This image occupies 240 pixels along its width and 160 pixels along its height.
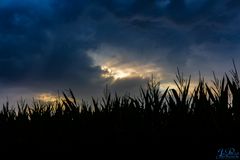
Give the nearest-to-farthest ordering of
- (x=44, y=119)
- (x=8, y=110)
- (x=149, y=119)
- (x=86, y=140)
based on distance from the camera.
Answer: (x=149, y=119) → (x=86, y=140) → (x=44, y=119) → (x=8, y=110)

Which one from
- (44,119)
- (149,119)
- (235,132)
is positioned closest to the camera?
(235,132)

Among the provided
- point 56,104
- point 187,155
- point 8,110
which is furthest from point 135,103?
Answer: point 8,110

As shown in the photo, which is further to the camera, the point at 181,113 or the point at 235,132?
the point at 181,113

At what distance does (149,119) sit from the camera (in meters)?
6.72

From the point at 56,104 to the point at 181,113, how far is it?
428 centimetres

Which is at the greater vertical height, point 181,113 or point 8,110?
point 8,110

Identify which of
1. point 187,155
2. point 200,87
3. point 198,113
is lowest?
point 187,155

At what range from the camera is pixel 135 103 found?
7.39 m

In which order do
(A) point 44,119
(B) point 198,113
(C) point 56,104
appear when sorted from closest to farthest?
(B) point 198,113, (A) point 44,119, (C) point 56,104

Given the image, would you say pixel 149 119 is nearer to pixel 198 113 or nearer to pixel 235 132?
pixel 198 113

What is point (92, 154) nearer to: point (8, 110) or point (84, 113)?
point (84, 113)

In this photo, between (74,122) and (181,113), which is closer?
(181,113)

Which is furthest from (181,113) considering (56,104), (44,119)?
(56,104)

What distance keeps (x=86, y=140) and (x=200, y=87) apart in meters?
1.93
